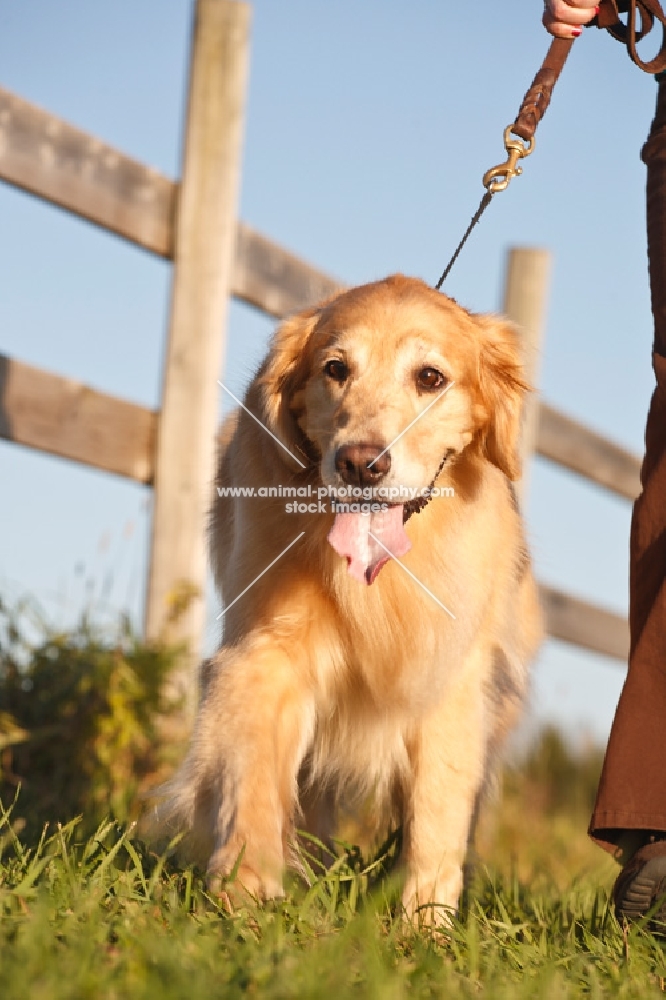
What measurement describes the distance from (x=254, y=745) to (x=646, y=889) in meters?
0.85

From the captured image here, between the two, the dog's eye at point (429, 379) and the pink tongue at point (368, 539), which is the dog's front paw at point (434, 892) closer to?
the pink tongue at point (368, 539)

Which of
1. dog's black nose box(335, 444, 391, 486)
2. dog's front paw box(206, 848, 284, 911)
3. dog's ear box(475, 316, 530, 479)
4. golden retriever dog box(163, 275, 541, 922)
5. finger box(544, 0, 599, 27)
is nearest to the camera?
dog's front paw box(206, 848, 284, 911)

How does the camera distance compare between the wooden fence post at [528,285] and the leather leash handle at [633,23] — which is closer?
the leather leash handle at [633,23]

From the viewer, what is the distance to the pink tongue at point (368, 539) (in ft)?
7.97

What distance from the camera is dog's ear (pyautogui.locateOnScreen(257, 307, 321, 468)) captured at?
269cm

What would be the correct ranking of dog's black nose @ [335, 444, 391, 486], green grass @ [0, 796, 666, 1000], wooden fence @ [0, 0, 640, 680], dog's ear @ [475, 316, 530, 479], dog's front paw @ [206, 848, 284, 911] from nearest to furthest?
1. green grass @ [0, 796, 666, 1000]
2. dog's front paw @ [206, 848, 284, 911]
3. dog's black nose @ [335, 444, 391, 486]
4. dog's ear @ [475, 316, 530, 479]
5. wooden fence @ [0, 0, 640, 680]

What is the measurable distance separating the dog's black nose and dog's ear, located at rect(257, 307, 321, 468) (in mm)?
275

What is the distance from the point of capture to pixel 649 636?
241 centimetres

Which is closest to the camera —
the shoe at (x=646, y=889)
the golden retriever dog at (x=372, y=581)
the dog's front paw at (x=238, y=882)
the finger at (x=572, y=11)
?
the dog's front paw at (x=238, y=882)

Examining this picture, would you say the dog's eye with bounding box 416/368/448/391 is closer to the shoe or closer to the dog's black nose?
the dog's black nose

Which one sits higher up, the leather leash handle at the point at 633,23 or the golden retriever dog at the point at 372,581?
the leather leash handle at the point at 633,23

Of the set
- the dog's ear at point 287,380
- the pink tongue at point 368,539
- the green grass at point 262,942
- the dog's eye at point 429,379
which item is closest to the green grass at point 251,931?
the green grass at point 262,942

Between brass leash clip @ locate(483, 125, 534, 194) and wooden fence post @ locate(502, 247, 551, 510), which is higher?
wooden fence post @ locate(502, 247, 551, 510)

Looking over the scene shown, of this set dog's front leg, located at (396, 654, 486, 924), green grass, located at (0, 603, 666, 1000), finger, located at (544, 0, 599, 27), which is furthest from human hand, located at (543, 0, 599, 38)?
green grass, located at (0, 603, 666, 1000)
